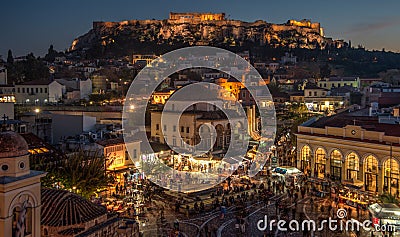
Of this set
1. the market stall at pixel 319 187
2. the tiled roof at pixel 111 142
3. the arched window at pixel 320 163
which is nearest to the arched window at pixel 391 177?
the market stall at pixel 319 187

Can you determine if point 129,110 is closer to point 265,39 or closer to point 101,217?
point 101,217

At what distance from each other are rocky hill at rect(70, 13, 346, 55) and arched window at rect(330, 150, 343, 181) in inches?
3848

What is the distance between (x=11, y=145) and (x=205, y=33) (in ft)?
411

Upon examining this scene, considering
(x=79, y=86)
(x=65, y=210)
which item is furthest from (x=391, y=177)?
(x=79, y=86)

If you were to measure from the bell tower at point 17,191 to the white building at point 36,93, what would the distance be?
4114cm

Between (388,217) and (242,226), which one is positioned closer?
(388,217)

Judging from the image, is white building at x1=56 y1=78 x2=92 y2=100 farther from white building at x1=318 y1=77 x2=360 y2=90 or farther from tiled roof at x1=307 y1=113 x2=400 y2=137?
tiled roof at x1=307 y1=113 x2=400 y2=137

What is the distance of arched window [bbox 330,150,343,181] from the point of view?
26.7m

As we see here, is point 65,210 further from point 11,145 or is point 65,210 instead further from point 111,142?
point 111,142

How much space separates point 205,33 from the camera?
133 metres

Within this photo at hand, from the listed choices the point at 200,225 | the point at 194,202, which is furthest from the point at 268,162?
the point at 200,225

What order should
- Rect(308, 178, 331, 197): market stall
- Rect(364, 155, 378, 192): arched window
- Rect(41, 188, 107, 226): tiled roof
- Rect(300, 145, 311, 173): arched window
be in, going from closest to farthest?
Rect(41, 188, 107, 226): tiled roof
Rect(308, 178, 331, 197): market stall
Rect(364, 155, 378, 192): arched window
Rect(300, 145, 311, 173): arched window

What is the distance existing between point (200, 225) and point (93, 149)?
29.7 feet

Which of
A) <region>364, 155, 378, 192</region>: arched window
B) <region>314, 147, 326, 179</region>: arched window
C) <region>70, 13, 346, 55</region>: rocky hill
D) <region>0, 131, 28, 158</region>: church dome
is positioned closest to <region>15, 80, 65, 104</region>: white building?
<region>314, 147, 326, 179</region>: arched window
